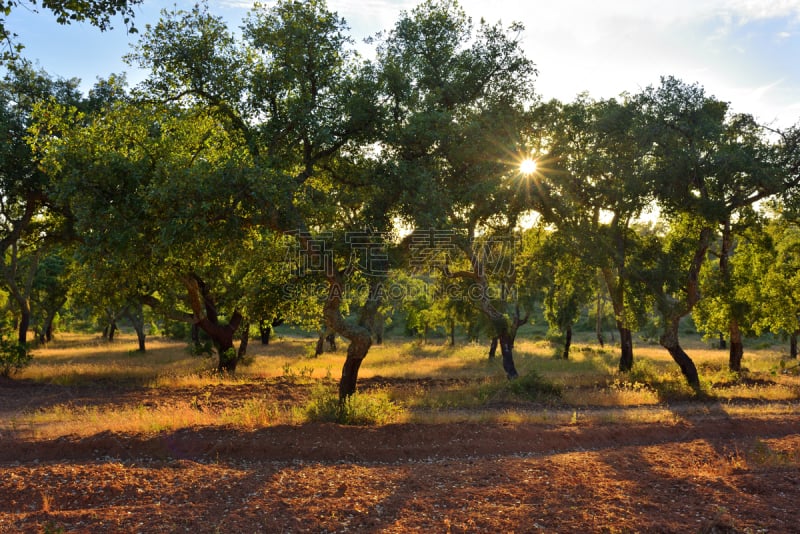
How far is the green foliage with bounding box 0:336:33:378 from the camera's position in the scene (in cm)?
2253

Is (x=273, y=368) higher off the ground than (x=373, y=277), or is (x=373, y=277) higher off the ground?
(x=373, y=277)

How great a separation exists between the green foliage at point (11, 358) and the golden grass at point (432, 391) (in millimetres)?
499

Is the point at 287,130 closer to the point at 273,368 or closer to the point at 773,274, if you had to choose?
the point at 273,368

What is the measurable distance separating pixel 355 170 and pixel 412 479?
355 inches

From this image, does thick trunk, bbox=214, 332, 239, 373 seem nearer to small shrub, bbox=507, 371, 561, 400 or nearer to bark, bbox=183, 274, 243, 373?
bark, bbox=183, 274, 243, 373

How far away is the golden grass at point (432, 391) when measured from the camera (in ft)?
43.1

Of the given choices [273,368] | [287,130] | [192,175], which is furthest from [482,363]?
[192,175]

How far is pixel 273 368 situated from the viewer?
28.8m

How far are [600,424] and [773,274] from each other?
1851 centimetres

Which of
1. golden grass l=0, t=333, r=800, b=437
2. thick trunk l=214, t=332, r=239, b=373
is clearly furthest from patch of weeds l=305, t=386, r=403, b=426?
thick trunk l=214, t=332, r=239, b=373

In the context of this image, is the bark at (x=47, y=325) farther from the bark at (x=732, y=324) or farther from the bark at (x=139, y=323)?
the bark at (x=732, y=324)

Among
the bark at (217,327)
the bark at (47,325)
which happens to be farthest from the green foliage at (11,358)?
Result: the bark at (47,325)

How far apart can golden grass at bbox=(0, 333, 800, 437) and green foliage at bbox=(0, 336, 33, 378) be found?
0.50m

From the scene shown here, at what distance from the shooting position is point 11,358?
74.1 ft
